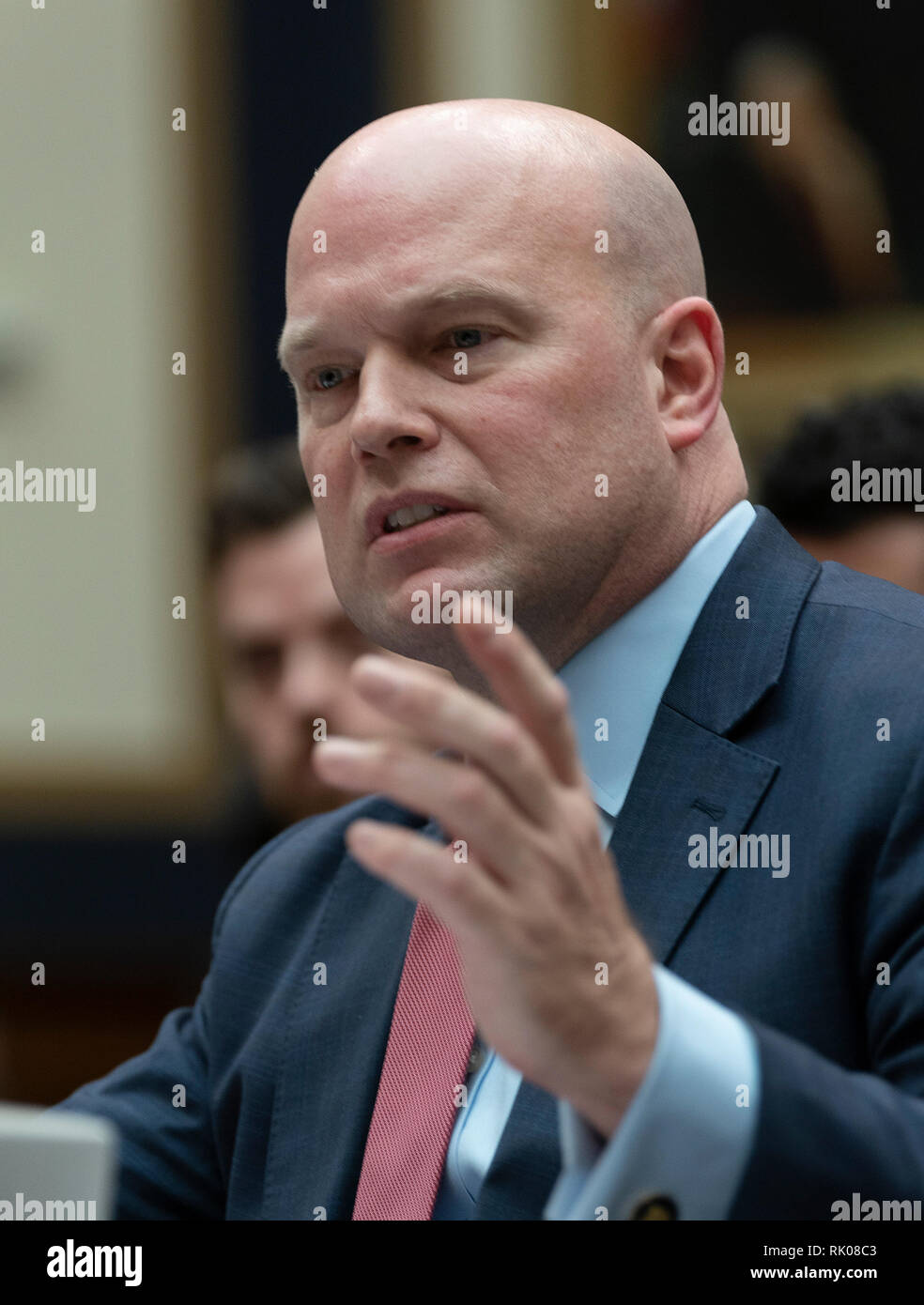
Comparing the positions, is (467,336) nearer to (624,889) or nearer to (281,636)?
(624,889)

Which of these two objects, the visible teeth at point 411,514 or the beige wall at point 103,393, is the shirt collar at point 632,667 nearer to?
the visible teeth at point 411,514

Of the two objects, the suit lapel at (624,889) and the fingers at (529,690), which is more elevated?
the fingers at (529,690)

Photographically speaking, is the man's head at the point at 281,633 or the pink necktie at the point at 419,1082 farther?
the man's head at the point at 281,633

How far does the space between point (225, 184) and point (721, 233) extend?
5.94 feet

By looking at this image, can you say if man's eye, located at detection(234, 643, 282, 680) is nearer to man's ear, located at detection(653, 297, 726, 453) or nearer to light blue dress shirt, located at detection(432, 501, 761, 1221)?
man's ear, located at detection(653, 297, 726, 453)

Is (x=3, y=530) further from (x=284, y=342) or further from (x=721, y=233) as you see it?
(x=284, y=342)

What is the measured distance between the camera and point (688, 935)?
5.67 ft

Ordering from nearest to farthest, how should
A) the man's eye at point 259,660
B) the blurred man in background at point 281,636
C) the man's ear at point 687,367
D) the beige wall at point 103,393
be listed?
the man's ear at point 687,367 → the blurred man in background at point 281,636 → the man's eye at point 259,660 → the beige wall at point 103,393

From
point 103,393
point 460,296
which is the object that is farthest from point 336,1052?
point 103,393

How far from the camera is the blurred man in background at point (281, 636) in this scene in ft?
13.4

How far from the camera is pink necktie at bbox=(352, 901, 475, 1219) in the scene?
1.83m

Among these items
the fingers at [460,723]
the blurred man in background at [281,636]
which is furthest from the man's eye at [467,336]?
the blurred man in background at [281,636]

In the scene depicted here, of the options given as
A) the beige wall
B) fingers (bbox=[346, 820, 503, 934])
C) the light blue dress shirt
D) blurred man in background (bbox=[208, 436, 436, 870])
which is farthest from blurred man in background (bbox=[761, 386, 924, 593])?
the beige wall

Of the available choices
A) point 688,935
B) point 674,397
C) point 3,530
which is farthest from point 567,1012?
point 3,530
